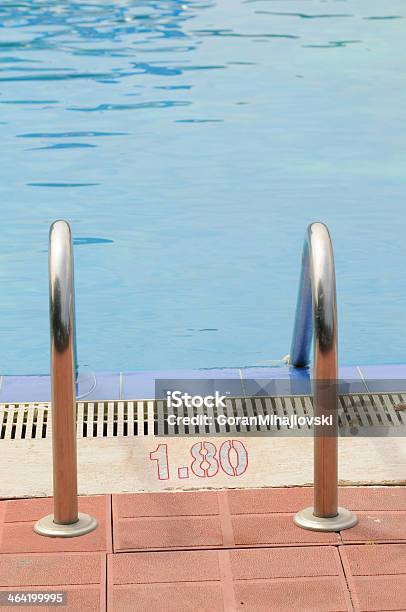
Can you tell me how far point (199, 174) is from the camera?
866 centimetres

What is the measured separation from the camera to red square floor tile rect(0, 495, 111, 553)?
3439 mm

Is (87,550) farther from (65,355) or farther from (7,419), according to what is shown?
(7,419)

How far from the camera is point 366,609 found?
310 centimetres

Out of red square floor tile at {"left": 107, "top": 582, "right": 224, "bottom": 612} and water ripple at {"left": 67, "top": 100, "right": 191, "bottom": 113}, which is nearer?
red square floor tile at {"left": 107, "top": 582, "right": 224, "bottom": 612}

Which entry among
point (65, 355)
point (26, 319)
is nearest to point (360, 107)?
point (26, 319)

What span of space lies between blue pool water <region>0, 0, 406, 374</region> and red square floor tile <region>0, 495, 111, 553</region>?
7.06ft

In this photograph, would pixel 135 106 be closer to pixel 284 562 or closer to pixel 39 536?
pixel 39 536

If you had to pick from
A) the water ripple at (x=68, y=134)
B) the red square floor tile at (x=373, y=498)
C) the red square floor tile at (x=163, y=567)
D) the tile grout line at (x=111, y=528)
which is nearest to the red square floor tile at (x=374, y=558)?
the red square floor tile at (x=373, y=498)

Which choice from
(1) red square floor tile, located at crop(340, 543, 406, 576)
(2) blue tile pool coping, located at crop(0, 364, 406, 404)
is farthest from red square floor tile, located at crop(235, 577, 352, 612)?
(2) blue tile pool coping, located at crop(0, 364, 406, 404)

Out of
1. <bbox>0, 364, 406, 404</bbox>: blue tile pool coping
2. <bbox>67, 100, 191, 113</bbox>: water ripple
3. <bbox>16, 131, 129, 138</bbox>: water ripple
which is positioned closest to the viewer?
<bbox>0, 364, 406, 404</bbox>: blue tile pool coping

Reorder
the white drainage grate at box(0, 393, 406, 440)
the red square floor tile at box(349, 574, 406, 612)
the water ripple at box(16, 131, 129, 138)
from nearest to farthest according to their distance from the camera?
1. the red square floor tile at box(349, 574, 406, 612)
2. the white drainage grate at box(0, 393, 406, 440)
3. the water ripple at box(16, 131, 129, 138)

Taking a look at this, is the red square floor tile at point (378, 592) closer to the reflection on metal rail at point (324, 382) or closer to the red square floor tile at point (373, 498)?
the reflection on metal rail at point (324, 382)

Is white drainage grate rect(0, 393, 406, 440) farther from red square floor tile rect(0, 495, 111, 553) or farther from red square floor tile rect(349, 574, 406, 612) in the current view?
red square floor tile rect(349, 574, 406, 612)

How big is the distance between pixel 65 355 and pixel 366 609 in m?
1.16
